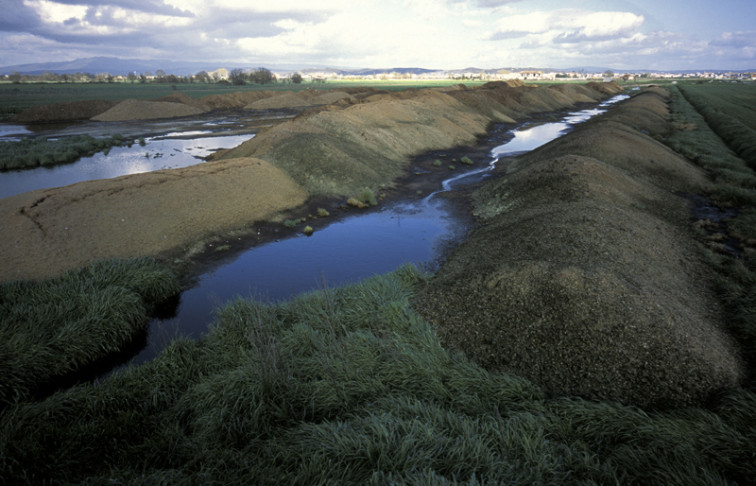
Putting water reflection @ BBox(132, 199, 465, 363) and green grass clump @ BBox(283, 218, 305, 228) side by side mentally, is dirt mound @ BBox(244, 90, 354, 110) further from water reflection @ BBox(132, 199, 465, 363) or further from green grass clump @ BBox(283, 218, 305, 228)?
water reflection @ BBox(132, 199, 465, 363)

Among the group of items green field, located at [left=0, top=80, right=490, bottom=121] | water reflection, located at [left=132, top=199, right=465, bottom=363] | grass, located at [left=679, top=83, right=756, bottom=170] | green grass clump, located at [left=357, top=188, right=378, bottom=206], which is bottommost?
water reflection, located at [left=132, top=199, right=465, bottom=363]

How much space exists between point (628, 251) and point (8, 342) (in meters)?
14.9

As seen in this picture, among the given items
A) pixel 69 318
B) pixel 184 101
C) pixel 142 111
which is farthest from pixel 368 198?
Answer: pixel 184 101

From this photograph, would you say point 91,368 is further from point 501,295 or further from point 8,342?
point 501,295

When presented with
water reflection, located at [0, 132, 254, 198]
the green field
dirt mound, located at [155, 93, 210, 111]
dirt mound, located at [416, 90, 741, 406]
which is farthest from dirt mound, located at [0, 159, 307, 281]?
dirt mound, located at [155, 93, 210, 111]

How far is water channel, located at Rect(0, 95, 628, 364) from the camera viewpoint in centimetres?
1049

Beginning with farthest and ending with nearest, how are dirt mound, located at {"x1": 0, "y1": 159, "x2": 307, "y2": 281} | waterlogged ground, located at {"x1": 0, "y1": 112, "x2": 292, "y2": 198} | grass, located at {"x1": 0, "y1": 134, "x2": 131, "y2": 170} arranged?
grass, located at {"x1": 0, "y1": 134, "x2": 131, "y2": 170}, waterlogged ground, located at {"x1": 0, "y1": 112, "x2": 292, "y2": 198}, dirt mound, located at {"x1": 0, "y1": 159, "x2": 307, "y2": 281}

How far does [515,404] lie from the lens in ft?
20.1

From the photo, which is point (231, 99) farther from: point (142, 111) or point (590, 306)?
point (590, 306)

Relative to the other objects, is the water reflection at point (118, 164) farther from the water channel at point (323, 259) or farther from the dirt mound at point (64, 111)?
the dirt mound at point (64, 111)

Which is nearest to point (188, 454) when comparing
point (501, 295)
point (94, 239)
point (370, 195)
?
point (501, 295)

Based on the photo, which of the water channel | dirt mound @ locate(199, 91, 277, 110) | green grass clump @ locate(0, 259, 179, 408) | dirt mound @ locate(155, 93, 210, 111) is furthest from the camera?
dirt mound @ locate(199, 91, 277, 110)

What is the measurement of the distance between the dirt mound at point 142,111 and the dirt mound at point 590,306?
62682 mm

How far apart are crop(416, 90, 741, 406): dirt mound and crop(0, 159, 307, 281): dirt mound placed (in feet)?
33.9
